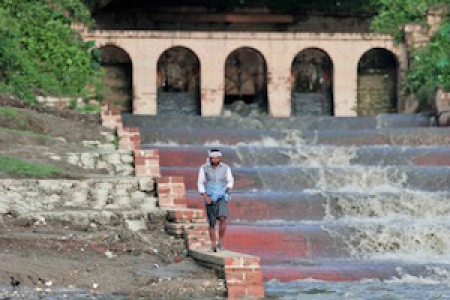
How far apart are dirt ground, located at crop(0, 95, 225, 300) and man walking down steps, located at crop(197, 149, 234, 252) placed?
59cm

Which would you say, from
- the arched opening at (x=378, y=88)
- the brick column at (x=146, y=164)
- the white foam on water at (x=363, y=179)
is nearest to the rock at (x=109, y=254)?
the brick column at (x=146, y=164)

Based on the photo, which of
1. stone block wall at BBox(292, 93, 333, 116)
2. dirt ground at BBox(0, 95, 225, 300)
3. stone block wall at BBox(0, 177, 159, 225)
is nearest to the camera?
dirt ground at BBox(0, 95, 225, 300)

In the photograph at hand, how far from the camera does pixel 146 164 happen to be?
763 inches

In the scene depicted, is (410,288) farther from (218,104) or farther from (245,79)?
(245,79)

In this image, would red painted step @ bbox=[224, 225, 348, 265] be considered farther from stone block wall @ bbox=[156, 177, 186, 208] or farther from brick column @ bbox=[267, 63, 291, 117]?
brick column @ bbox=[267, 63, 291, 117]

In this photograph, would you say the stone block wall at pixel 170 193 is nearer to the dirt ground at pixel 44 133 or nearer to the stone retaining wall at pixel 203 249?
Answer: the stone retaining wall at pixel 203 249

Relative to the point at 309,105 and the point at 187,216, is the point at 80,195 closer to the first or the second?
the point at 187,216

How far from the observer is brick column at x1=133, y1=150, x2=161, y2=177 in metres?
19.2

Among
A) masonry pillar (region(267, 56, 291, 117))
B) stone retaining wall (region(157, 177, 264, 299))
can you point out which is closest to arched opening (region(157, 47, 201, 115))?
masonry pillar (region(267, 56, 291, 117))

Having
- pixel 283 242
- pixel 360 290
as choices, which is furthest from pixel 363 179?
pixel 360 290

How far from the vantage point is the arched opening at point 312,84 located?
3192 centimetres

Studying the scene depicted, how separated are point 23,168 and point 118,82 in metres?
13.6

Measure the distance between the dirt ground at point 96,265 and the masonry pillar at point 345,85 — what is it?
1414 centimetres

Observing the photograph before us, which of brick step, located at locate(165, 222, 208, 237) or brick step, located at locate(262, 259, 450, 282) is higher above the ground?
brick step, located at locate(165, 222, 208, 237)
